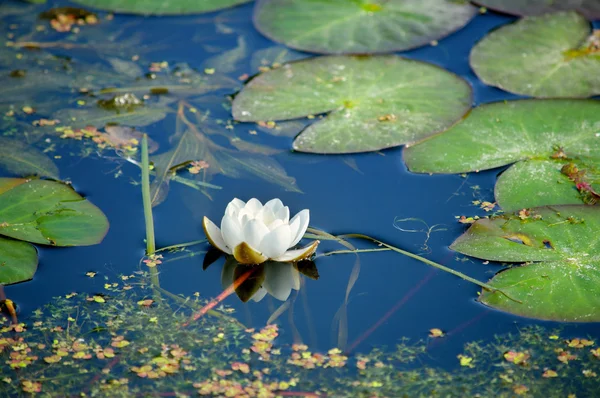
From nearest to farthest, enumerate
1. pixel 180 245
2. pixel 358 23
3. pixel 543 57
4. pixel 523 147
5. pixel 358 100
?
1. pixel 180 245
2. pixel 523 147
3. pixel 358 100
4. pixel 543 57
5. pixel 358 23

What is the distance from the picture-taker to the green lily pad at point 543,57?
4055 mm

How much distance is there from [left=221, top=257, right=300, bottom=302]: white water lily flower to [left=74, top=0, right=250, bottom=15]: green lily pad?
2.50 m

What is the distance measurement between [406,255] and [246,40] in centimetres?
225

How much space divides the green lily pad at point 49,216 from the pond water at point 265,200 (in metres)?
0.06

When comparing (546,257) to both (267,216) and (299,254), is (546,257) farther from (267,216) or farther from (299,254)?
(267,216)

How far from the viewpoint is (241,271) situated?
9.92 feet

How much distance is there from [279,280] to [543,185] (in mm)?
1345

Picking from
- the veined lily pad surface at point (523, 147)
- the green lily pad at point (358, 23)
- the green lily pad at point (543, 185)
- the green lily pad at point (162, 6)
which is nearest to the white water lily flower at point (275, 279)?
the veined lily pad surface at point (523, 147)

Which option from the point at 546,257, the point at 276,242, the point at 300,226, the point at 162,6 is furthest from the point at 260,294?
the point at 162,6

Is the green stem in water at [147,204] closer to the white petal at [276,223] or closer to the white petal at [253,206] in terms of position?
the white petal at [253,206]

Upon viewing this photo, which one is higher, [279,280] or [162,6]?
[162,6]

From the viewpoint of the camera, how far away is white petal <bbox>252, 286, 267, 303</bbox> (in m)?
2.90

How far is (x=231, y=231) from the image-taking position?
292cm

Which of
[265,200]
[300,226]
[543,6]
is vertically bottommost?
[265,200]
